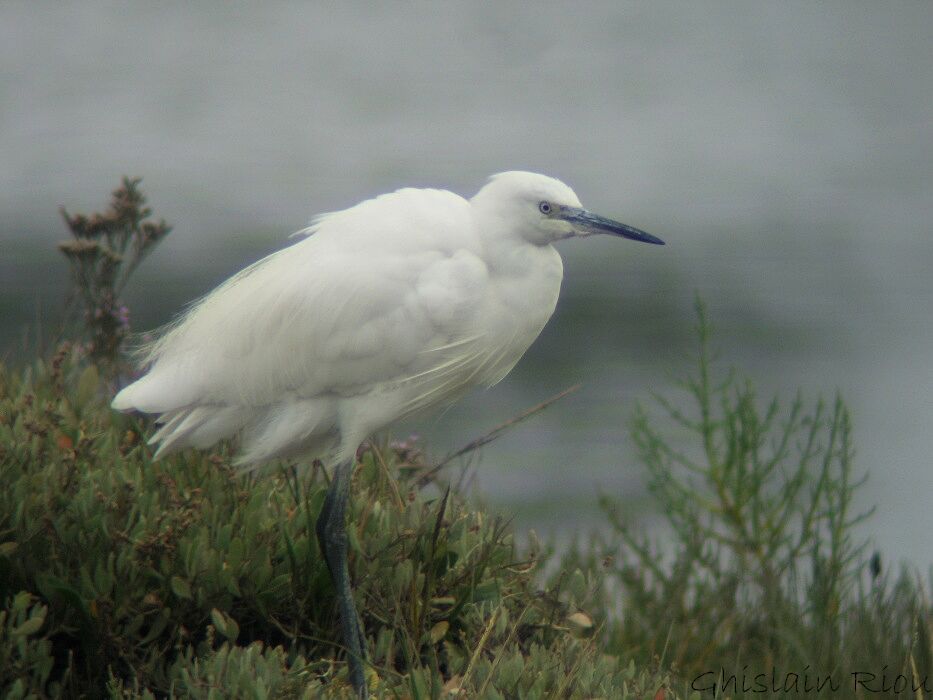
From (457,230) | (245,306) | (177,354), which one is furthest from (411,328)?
(177,354)

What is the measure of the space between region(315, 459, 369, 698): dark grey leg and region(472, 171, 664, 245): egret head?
2.56ft

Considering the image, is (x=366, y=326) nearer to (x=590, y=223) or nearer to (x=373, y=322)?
(x=373, y=322)

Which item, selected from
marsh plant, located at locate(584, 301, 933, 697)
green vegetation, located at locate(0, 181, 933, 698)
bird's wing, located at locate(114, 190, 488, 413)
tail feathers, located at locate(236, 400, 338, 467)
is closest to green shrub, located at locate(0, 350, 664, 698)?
green vegetation, located at locate(0, 181, 933, 698)

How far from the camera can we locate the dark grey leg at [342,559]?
113 inches

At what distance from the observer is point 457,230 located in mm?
3127

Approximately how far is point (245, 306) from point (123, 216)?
3.63 feet

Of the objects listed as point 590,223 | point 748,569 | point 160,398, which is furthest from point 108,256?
point 748,569

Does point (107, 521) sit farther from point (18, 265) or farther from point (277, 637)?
point (18, 265)

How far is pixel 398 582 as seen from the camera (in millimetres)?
Answer: 3111

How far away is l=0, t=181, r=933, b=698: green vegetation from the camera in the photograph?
2727mm

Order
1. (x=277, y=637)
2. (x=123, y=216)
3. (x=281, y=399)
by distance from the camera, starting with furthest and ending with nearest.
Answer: (x=123, y=216)
(x=281, y=399)
(x=277, y=637)

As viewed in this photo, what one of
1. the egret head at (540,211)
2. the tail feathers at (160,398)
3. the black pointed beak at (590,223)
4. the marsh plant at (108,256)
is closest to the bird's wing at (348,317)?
the tail feathers at (160,398)

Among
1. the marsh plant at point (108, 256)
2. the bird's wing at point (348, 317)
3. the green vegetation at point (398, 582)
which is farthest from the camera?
the marsh plant at point (108, 256)

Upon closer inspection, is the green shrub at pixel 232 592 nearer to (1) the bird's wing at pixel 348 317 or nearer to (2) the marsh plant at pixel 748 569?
(1) the bird's wing at pixel 348 317
